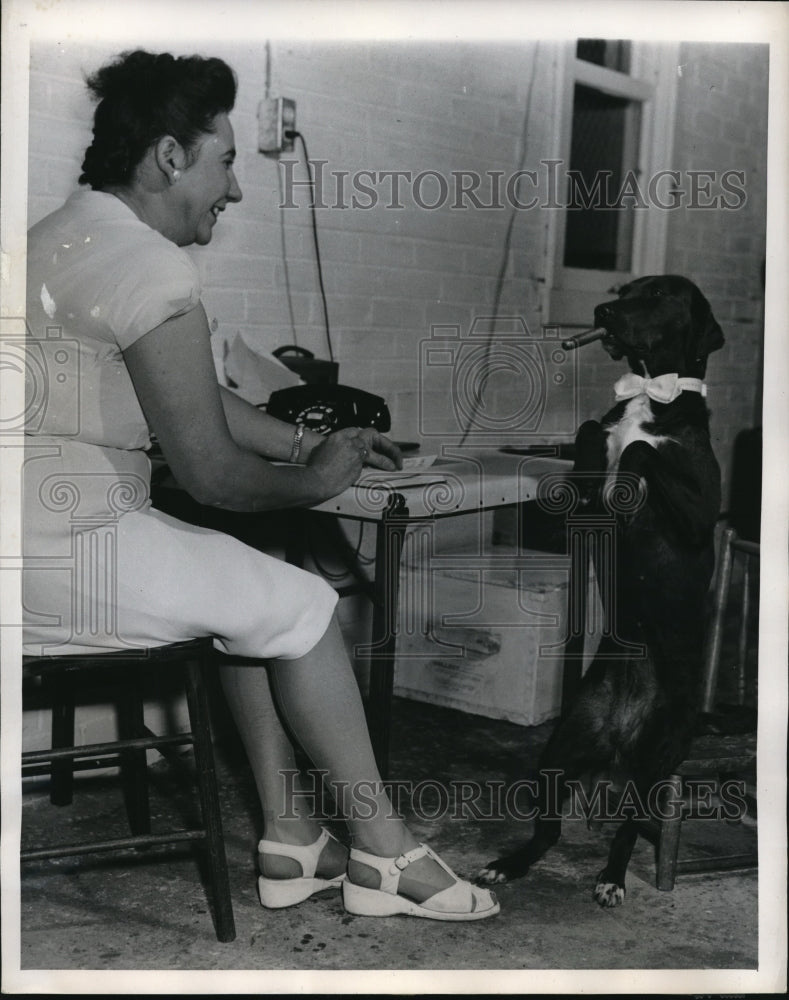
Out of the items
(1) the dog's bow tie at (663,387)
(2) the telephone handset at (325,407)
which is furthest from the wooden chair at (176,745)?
(1) the dog's bow tie at (663,387)

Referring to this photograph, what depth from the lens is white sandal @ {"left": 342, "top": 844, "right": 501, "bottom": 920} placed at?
2.19m

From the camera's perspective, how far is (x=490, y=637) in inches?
132

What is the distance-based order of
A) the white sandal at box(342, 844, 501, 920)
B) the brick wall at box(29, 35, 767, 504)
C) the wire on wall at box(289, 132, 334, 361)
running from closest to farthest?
1. the white sandal at box(342, 844, 501, 920)
2. the brick wall at box(29, 35, 767, 504)
3. the wire on wall at box(289, 132, 334, 361)

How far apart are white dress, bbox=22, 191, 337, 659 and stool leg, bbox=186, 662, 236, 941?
119 millimetres

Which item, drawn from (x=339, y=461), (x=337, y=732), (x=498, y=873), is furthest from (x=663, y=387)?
(x=498, y=873)

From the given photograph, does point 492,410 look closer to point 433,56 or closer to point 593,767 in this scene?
point 433,56

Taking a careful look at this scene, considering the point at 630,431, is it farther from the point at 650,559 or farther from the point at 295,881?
the point at 295,881

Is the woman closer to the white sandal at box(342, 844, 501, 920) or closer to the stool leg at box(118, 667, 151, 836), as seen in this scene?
the white sandal at box(342, 844, 501, 920)

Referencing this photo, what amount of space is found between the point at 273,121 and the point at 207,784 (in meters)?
1.92

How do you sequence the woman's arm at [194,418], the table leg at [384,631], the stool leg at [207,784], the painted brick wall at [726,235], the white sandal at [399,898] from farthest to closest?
1. the painted brick wall at [726,235]
2. the table leg at [384,631]
3. the white sandal at [399,898]
4. the stool leg at [207,784]
5. the woman's arm at [194,418]

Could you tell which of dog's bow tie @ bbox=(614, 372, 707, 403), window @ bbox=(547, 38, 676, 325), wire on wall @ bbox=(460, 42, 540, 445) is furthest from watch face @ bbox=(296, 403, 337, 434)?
window @ bbox=(547, 38, 676, 325)

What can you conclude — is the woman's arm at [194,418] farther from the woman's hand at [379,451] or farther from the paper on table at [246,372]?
the paper on table at [246,372]

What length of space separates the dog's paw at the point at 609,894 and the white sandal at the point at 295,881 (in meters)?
0.53

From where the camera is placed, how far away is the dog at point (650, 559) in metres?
2.30
